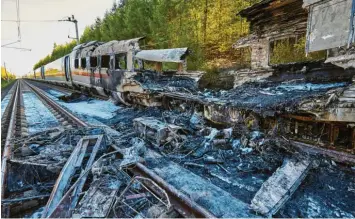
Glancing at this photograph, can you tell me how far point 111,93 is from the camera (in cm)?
1184

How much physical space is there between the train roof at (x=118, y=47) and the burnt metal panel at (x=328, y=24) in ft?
20.8

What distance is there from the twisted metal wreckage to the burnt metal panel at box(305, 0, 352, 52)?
3cm

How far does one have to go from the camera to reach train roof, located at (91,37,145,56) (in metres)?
9.74

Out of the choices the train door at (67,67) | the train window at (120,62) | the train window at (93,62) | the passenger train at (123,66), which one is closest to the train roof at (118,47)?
the passenger train at (123,66)

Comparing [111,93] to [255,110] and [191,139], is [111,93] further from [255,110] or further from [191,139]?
[255,110]

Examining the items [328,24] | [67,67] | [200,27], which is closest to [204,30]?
[200,27]

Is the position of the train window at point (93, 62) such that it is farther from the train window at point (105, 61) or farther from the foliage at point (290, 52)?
the foliage at point (290, 52)

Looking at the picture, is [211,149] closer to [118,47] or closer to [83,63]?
[118,47]

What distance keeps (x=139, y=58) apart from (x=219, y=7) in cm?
872

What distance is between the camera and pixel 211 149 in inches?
211

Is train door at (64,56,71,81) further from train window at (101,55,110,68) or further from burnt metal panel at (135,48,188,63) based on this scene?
burnt metal panel at (135,48,188,63)

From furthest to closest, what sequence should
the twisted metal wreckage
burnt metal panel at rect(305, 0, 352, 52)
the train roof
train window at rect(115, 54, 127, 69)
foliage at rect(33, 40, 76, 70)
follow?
foliage at rect(33, 40, 76, 70)
train window at rect(115, 54, 127, 69)
the train roof
burnt metal panel at rect(305, 0, 352, 52)
the twisted metal wreckage

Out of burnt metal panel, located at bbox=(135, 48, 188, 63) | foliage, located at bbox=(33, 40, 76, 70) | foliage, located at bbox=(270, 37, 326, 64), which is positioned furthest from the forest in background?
foliage, located at bbox=(33, 40, 76, 70)

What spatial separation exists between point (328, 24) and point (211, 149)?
14.8ft
